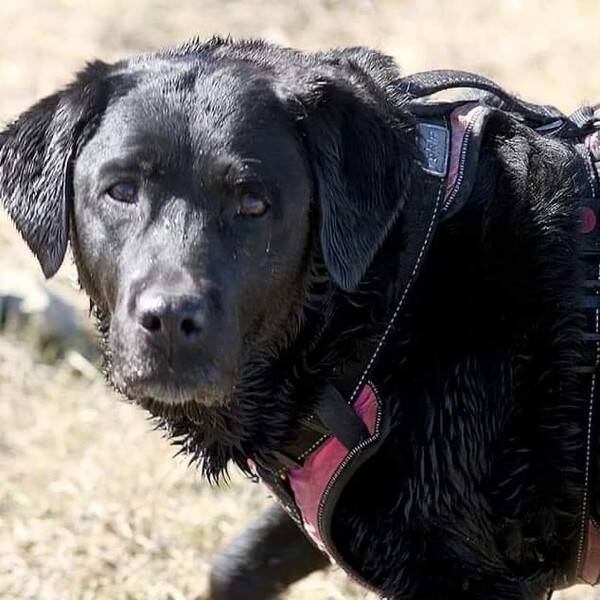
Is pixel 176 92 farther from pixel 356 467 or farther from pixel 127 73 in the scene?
pixel 356 467

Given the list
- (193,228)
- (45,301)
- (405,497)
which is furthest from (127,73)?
(45,301)

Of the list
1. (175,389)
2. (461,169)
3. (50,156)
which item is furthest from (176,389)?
(461,169)

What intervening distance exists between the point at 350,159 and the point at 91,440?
218 cm

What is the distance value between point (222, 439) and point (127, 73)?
0.87 meters

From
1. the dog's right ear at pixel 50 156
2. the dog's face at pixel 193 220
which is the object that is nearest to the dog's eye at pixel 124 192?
the dog's face at pixel 193 220

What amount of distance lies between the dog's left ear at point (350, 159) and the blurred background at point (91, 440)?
3.66 feet

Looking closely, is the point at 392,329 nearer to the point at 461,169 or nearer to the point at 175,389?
the point at 461,169

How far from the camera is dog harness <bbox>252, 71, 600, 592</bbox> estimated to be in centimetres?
304

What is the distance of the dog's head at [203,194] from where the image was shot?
2.91 metres

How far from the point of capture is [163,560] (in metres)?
4.32

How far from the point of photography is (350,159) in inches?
120

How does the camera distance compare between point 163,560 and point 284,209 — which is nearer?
point 284,209

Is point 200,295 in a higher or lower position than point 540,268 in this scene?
lower

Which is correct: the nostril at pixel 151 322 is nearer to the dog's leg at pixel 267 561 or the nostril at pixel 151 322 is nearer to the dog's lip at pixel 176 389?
the dog's lip at pixel 176 389
